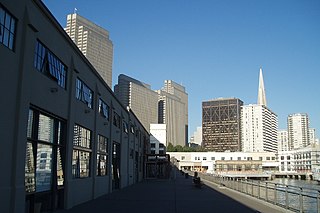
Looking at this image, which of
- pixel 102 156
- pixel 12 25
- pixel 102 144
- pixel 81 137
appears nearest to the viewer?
pixel 12 25

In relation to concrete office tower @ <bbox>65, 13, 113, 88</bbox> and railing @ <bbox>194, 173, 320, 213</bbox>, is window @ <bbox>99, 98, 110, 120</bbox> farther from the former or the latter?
concrete office tower @ <bbox>65, 13, 113, 88</bbox>

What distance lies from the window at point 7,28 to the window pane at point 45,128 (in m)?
4.02

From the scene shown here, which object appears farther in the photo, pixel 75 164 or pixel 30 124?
Result: pixel 75 164

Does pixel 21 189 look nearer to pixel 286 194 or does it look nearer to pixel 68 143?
pixel 68 143

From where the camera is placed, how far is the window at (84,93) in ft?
69.6

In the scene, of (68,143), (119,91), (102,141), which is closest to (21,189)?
(68,143)

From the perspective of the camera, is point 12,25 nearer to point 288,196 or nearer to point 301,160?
point 288,196

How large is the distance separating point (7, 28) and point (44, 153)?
592cm

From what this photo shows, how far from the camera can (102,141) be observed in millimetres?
27703

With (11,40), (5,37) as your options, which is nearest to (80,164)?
(11,40)

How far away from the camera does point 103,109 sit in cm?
2855

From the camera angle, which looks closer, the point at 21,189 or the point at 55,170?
the point at 21,189

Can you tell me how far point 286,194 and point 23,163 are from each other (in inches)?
457

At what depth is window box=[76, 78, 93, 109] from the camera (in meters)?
21.2
